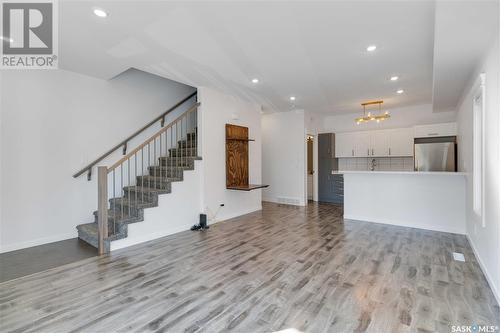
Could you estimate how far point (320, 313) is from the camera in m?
2.06

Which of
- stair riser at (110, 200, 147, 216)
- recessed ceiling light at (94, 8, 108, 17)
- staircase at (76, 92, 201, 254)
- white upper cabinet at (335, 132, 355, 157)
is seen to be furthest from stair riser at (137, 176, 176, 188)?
white upper cabinet at (335, 132, 355, 157)

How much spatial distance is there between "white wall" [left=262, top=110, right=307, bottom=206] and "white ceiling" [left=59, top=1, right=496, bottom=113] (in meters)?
2.38

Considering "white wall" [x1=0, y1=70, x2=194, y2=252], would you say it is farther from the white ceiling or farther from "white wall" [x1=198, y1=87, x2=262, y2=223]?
"white wall" [x1=198, y1=87, x2=262, y2=223]

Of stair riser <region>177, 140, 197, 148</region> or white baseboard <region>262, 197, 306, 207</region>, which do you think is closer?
stair riser <region>177, 140, 197, 148</region>

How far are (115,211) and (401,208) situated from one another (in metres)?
5.59

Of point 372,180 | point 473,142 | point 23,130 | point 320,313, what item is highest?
point 23,130

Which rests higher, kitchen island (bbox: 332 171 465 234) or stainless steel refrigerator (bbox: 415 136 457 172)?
stainless steel refrigerator (bbox: 415 136 457 172)

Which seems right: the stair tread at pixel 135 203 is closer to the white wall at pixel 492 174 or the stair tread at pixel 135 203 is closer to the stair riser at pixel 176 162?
the stair riser at pixel 176 162

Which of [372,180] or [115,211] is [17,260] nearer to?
[115,211]

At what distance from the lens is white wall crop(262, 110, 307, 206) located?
7.16 metres

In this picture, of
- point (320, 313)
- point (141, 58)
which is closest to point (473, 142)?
point (320, 313)

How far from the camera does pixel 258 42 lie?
10.4 ft

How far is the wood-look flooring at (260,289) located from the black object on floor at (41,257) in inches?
8.4

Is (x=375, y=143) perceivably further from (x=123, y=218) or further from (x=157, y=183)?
(x=123, y=218)
